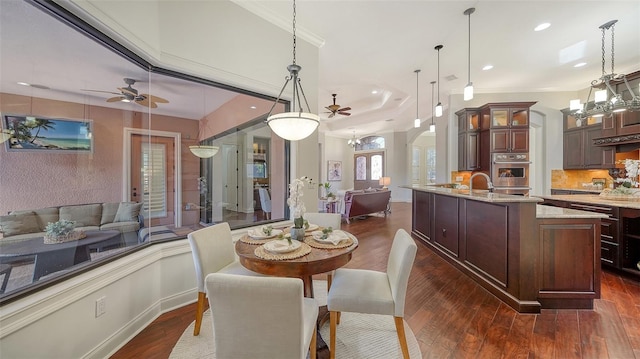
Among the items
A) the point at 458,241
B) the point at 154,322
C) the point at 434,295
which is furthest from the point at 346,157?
the point at 154,322

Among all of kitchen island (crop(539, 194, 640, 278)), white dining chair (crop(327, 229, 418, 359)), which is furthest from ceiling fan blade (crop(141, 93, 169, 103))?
kitchen island (crop(539, 194, 640, 278))

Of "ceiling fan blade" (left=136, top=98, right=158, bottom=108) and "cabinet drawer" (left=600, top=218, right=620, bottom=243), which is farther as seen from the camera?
"cabinet drawer" (left=600, top=218, right=620, bottom=243)

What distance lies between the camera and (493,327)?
2166 mm

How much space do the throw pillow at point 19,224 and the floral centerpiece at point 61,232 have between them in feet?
0.57

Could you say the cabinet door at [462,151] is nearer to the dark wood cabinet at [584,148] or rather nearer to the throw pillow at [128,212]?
the dark wood cabinet at [584,148]

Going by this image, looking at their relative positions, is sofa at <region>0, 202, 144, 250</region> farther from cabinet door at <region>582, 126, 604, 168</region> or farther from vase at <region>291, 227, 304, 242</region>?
cabinet door at <region>582, 126, 604, 168</region>

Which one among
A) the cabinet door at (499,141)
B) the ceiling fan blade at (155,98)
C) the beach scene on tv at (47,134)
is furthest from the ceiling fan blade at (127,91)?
the cabinet door at (499,141)

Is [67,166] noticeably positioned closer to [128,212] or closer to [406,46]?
[128,212]

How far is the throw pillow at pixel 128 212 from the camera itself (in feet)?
9.14

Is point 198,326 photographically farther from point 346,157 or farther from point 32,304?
point 346,157

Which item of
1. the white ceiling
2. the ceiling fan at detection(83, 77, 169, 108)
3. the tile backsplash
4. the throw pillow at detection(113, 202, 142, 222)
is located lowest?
the throw pillow at detection(113, 202, 142, 222)

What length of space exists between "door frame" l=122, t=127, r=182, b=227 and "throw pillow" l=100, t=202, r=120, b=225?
0.47ft

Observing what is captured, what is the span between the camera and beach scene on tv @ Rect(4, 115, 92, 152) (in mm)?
1774

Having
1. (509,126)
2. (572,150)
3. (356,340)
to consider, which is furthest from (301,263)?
(572,150)
